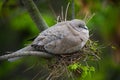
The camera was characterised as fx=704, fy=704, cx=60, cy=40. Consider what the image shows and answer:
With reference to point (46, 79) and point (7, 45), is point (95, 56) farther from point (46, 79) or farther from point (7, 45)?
point (7, 45)

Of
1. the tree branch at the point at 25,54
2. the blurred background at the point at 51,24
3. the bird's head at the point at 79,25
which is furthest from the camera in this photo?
the blurred background at the point at 51,24

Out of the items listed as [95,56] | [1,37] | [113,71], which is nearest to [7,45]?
[1,37]

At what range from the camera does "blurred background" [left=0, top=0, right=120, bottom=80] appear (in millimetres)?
7805

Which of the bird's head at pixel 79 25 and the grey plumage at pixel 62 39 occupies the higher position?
the bird's head at pixel 79 25

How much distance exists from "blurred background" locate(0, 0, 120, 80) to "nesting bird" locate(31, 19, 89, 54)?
0.28 metres

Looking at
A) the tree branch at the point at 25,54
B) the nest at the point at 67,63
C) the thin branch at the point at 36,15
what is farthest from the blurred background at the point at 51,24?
the thin branch at the point at 36,15

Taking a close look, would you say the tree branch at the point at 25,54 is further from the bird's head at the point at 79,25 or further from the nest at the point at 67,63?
the bird's head at the point at 79,25

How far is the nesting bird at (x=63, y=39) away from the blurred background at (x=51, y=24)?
0.93ft

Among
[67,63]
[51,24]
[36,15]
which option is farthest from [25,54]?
[51,24]

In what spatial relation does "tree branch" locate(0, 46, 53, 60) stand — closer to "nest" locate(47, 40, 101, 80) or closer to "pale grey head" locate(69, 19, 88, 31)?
"nest" locate(47, 40, 101, 80)

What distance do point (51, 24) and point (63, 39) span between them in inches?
123

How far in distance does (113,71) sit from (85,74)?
526 cm

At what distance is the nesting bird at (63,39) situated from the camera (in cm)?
613

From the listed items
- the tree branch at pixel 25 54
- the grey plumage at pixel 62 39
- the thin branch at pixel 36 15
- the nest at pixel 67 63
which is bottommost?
the nest at pixel 67 63
